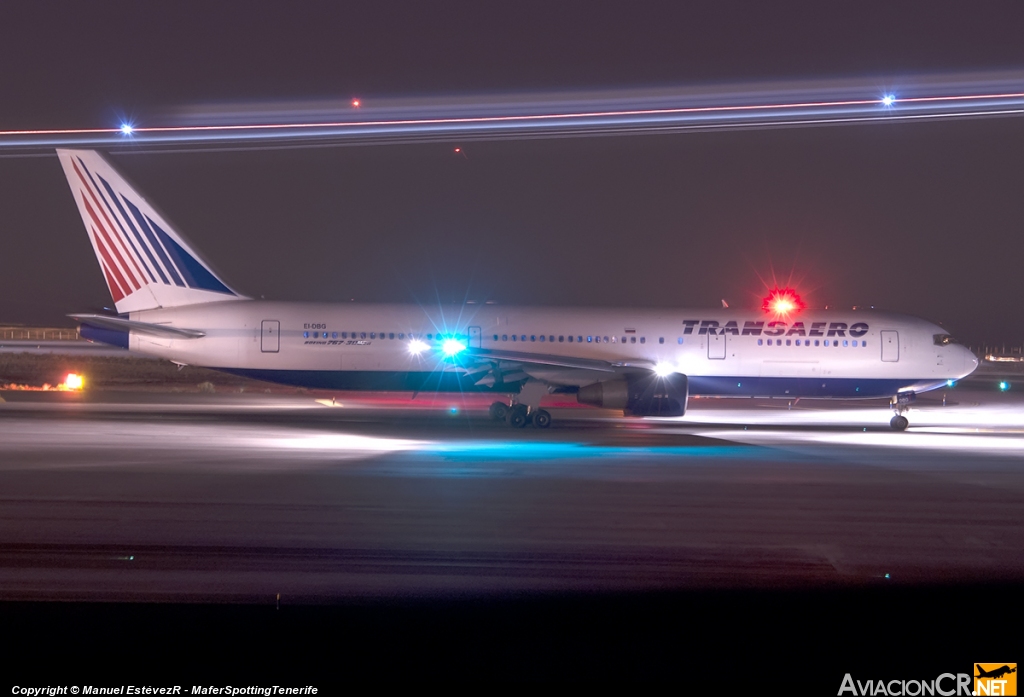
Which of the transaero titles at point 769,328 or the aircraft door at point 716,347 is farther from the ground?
the transaero titles at point 769,328

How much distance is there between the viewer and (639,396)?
22.6 m

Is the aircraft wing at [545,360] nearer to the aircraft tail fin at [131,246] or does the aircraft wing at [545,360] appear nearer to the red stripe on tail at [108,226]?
the aircraft tail fin at [131,246]

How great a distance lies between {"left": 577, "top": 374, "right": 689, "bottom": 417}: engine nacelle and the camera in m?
22.6

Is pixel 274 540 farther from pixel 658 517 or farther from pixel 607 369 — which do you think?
pixel 607 369

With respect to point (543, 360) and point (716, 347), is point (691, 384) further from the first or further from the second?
point (543, 360)

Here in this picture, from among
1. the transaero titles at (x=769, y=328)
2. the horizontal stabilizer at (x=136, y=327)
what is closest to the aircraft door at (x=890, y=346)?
the transaero titles at (x=769, y=328)

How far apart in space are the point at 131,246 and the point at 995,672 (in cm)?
2450

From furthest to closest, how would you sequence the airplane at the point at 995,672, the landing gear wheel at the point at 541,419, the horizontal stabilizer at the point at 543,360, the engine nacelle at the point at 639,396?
the horizontal stabilizer at the point at 543,360, the landing gear wheel at the point at 541,419, the engine nacelle at the point at 639,396, the airplane at the point at 995,672

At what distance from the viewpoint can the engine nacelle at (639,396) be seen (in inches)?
890

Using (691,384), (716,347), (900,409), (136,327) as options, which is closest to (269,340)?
(136,327)

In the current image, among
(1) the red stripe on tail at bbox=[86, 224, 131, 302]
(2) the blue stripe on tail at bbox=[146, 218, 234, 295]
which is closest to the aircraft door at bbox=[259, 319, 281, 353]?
(2) the blue stripe on tail at bbox=[146, 218, 234, 295]

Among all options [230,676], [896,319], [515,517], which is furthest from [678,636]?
[896,319]

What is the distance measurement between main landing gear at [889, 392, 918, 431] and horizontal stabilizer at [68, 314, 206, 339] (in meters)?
19.1

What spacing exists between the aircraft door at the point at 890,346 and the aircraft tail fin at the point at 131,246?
19.4 m
